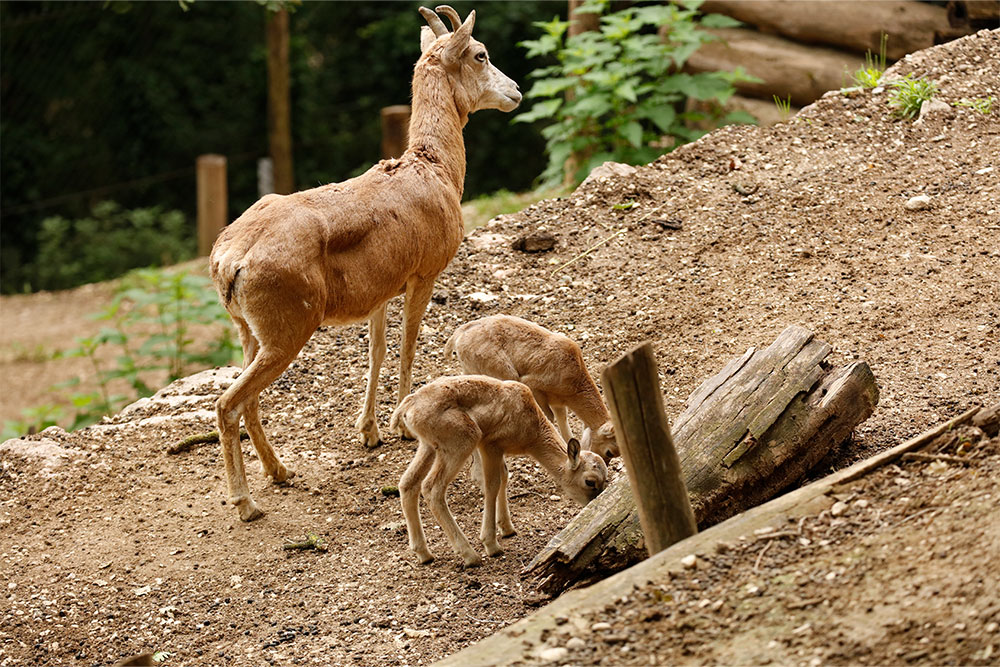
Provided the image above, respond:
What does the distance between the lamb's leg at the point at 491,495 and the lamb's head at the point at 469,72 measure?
2645 millimetres

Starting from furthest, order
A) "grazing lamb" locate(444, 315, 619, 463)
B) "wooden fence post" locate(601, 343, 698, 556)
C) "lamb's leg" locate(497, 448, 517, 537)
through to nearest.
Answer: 1. "grazing lamb" locate(444, 315, 619, 463)
2. "lamb's leg" locate(497, 448, 517, 537)
3. "wooden fence post" locate(601, 343, 698, 556)

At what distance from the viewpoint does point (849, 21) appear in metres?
11.1

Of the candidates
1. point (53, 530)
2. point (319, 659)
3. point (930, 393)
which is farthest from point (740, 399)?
point (53, 530)

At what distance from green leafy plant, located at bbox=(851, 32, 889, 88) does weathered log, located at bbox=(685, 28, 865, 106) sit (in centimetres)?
14

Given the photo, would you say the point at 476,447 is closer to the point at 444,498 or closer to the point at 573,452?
the point at 444,498

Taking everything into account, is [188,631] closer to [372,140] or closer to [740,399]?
[740,399]

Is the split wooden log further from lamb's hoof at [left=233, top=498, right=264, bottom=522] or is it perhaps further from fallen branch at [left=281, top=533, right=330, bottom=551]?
lamb's hoof at [left=233, top=498, right=264, bottom=522]

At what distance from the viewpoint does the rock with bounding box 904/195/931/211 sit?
8.02 m

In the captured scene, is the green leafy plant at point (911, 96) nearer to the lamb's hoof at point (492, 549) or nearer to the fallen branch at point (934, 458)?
the fallen branch at point (934, 458)

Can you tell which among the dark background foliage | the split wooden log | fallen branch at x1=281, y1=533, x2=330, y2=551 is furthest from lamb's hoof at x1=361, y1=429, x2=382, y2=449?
the dark background foliage

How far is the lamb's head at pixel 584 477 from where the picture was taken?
18.7 ft

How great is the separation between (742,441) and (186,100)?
15.4m

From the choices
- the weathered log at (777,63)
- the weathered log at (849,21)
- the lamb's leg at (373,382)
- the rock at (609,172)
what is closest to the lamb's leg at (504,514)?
the lamb's leg at (373,382)

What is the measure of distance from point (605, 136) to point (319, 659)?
702cm
